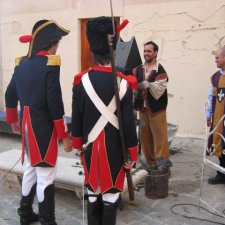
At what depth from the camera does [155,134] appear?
488cm

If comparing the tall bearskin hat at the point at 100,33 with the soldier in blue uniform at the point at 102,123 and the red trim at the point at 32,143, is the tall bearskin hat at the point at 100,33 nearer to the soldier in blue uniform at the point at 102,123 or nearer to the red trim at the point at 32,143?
the soldier in blue uniform at the point at 102,123

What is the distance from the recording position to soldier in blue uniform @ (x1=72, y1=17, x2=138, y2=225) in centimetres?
262

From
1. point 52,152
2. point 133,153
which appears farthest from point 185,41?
point 133,153

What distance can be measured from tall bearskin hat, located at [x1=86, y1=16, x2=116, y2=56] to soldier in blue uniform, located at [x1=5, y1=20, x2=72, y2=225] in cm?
52

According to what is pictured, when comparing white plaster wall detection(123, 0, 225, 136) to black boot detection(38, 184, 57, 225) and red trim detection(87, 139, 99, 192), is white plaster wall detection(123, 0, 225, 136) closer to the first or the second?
black boot detection(38, 184, 57, 225)

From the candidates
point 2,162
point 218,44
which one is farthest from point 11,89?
point 218,44

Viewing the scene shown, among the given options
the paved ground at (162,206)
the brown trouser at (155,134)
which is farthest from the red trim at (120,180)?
the brown trouser at (155,134)

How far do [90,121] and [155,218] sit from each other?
1.56 m

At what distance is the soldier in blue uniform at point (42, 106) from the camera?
3002 millimetres

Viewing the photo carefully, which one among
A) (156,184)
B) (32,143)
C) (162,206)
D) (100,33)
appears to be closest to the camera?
(100,33)

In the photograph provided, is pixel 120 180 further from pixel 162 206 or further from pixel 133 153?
pixel 162 206

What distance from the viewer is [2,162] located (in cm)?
457

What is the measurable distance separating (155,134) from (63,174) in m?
1.42

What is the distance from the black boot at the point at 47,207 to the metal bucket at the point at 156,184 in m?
1.28
